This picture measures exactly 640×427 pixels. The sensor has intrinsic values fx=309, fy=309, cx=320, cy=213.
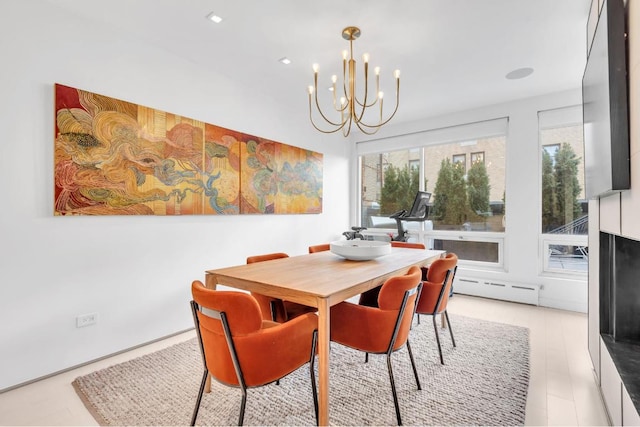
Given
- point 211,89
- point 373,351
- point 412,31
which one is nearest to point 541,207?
point 412,31

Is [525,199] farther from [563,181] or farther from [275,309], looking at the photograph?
[275,309]

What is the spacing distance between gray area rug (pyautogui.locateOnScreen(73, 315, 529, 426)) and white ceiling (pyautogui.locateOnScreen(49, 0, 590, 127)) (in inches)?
103

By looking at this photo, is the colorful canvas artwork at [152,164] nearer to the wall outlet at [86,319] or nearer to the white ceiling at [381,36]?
the white ceiling at [381,36]

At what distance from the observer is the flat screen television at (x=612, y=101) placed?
131cm

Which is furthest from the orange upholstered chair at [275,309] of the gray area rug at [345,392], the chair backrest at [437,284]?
the chair backrest at [437,284]

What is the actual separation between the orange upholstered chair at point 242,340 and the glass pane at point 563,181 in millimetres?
3805

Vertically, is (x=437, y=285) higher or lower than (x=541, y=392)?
higher

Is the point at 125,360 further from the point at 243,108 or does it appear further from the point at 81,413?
the point at 243,108

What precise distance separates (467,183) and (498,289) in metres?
1.52

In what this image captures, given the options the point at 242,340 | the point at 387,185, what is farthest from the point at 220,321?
the point at 387,185

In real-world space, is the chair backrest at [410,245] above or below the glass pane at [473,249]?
above

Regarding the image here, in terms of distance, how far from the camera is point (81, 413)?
178 centimetres

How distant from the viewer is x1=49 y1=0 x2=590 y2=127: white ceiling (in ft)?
7.32

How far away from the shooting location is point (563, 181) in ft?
12.5
